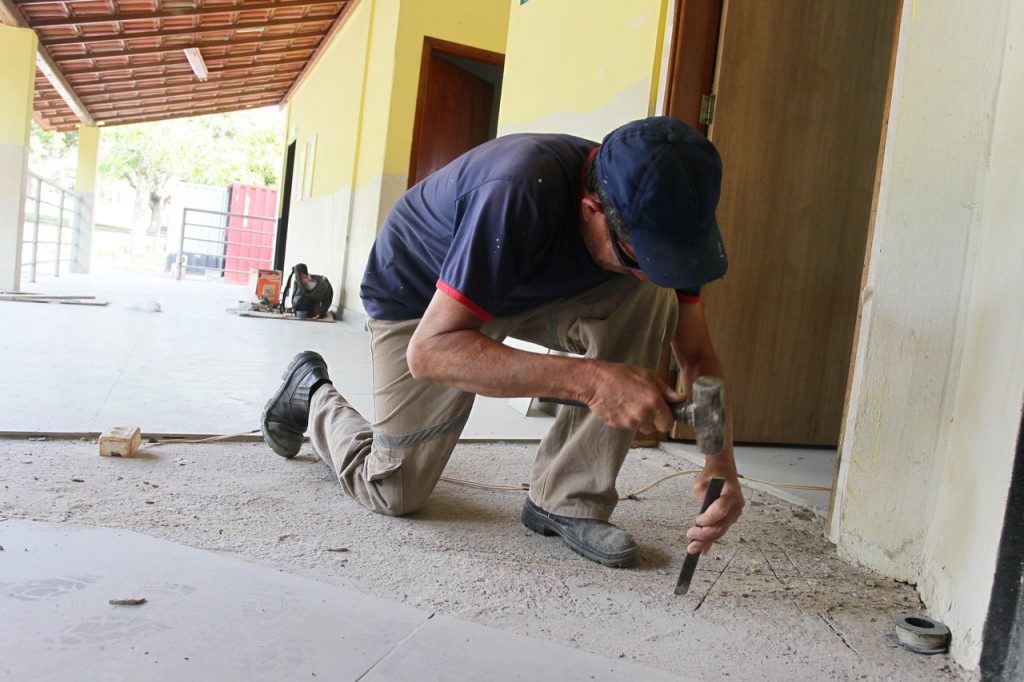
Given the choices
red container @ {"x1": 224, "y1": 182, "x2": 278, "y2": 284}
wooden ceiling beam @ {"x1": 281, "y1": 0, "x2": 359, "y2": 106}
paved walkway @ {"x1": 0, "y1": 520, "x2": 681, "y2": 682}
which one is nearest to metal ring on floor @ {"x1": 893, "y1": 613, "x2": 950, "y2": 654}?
paved walkway @ {"x1": 0, "y1": 520, "x2": 681, "y2": 682}

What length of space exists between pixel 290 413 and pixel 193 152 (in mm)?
30899

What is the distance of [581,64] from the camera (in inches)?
145

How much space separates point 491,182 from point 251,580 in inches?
34.8

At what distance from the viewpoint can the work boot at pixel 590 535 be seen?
1.78 m

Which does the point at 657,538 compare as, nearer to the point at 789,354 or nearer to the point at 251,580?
the point at 251,580

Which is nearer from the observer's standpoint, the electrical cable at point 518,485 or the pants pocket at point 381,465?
the pants pocket at point 381,465

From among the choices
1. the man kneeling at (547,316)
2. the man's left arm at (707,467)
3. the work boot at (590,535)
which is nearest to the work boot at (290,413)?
the man kneeling at (547,316)

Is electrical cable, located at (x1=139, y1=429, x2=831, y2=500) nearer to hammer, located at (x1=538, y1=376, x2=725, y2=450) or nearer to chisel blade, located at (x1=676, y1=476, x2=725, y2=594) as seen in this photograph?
chisel blade, located at (x1=676, y1=476, x2=725, y2=594)

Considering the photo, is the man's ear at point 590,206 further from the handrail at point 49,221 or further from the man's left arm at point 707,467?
the handrail at point 49,221

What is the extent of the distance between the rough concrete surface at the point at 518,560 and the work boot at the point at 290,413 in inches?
2.5

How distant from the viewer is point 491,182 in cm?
150

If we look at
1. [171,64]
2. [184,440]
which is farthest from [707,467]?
[171,64]

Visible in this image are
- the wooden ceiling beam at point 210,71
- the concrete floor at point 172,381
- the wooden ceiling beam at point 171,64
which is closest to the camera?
the concrete floor at point 172,381

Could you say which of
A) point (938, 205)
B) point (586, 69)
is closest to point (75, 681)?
point (938, 205)
